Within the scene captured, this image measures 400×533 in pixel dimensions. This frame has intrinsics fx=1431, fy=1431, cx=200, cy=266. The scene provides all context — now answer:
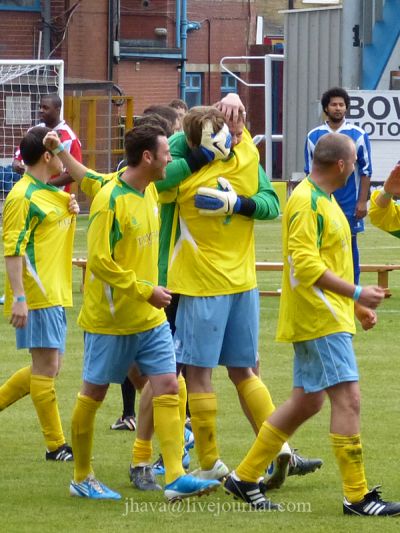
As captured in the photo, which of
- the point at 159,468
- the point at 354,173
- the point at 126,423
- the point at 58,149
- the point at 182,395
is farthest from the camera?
the point at 354,173

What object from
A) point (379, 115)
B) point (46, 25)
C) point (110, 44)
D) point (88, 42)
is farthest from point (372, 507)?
point (110, 44)

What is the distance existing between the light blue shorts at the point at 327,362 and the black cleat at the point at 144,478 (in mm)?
1156

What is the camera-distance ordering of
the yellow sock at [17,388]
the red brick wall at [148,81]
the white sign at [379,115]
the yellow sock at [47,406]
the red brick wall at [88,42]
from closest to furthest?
the yellow sock at [47,406], the yellow sock at [17,388], the white sign at [379,115], the red brick wall at [88,42], the red brick wall at [148,81]

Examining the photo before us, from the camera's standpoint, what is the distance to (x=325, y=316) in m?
7.02

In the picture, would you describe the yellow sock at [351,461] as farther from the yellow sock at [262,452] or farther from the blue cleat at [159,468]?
the blue cleat at [159,468]

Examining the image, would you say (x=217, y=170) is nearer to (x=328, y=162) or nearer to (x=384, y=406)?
(x=328, y=162)

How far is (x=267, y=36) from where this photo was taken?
5234 centimetres

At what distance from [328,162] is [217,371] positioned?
4.91 metres

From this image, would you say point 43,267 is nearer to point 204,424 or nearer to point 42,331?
point 42,331

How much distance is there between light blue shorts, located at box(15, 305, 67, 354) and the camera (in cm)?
831

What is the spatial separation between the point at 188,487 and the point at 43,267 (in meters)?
1.94

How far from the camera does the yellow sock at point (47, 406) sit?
330 inches

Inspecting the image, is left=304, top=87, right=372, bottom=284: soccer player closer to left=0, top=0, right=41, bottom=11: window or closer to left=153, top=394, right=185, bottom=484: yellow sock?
left=153, top=394, right=185, bottom=484: yellow sock

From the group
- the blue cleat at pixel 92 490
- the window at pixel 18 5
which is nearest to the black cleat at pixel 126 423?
the blue cleat at pixel 92 490
